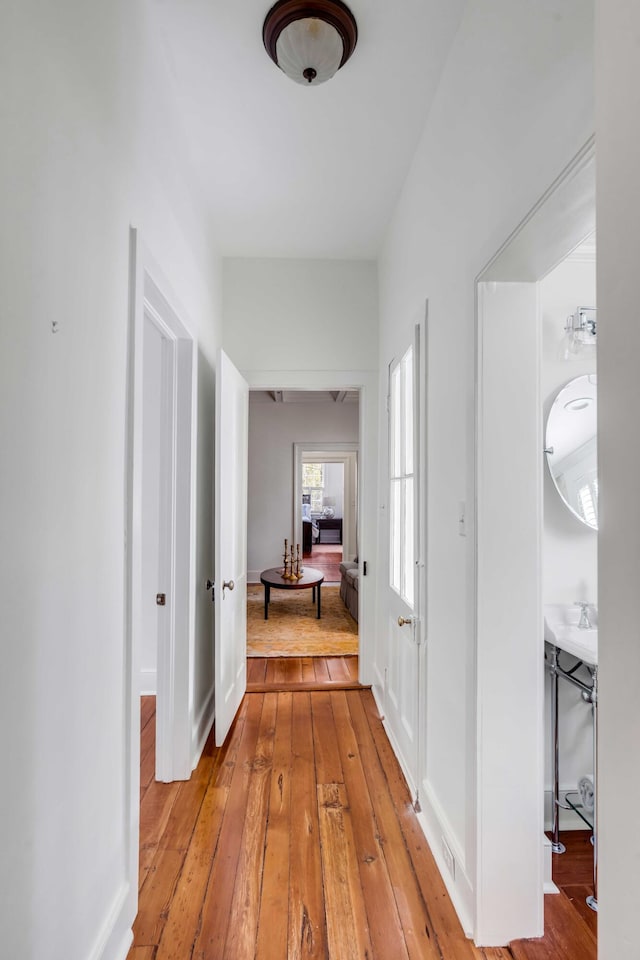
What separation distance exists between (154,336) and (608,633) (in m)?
2.98

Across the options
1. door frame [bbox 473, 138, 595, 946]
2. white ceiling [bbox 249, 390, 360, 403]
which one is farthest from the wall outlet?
white ceiling [bbox 249, 390, 360, 403]

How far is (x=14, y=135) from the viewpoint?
0.83 meters

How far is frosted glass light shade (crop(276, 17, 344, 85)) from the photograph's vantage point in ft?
4.99

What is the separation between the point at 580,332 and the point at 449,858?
2003mm

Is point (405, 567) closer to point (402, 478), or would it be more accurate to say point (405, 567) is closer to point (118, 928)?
point (402, 478)

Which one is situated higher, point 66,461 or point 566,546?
point 66,461

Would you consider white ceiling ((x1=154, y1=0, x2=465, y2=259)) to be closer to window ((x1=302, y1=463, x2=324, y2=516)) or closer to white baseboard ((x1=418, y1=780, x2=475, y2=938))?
white baseboard ((x1=418, y1=780, x2=475, y2=938))

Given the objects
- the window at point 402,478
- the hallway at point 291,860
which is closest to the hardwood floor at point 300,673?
the hallway at point 291,860

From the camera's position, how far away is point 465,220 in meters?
1.55

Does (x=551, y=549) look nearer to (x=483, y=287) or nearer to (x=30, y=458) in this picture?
(x=483, y=287)

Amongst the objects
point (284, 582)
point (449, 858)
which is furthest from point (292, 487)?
point (449, 858)

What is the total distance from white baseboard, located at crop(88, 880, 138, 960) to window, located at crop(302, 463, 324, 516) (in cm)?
1066

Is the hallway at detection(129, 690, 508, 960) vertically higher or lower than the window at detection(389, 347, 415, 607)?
lower

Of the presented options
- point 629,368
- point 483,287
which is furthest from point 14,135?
point 483,287
